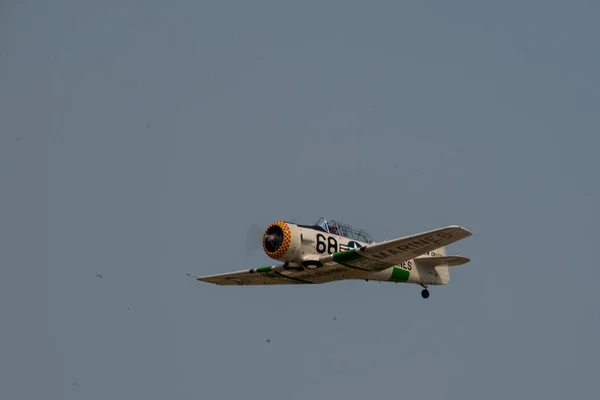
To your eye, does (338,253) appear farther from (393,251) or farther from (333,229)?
(393,251)

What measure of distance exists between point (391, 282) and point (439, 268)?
7.11ft

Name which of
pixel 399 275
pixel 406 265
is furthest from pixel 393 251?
pixel 406 265

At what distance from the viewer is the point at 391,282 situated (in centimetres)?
3653

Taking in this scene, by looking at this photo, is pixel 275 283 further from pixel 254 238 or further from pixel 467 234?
pixel 467 234

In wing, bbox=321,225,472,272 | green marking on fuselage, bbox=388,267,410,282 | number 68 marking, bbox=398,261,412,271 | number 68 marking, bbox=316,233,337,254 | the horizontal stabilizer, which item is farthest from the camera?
number 68 marking, bbox=398,261,412,271

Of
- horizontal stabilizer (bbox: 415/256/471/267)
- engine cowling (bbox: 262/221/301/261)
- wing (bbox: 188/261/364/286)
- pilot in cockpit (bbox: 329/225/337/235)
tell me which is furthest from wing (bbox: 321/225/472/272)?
horizontal stabilizer (bbox: 415/256/471/267)

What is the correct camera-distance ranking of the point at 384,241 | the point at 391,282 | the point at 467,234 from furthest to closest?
the point at 391,282 < the point at 384,241 < the point at 467,234

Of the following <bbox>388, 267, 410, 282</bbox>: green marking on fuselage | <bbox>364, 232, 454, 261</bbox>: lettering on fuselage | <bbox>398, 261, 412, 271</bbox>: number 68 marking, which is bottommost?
<bbox>388, 267, 410, 282</bbox>: green marking on fuselage

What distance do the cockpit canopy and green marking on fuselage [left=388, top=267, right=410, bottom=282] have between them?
5.81 ft

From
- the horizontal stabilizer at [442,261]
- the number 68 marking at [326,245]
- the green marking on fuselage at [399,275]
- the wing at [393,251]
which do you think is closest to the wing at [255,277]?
the number 68 marking at [326,245]

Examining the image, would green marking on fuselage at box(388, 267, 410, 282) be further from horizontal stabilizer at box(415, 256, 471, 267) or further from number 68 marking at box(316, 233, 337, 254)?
number 68 marking at box(316, 233, 337, 254)

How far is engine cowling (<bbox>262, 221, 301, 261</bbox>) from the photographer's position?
32.8 m

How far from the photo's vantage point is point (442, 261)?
36688mm

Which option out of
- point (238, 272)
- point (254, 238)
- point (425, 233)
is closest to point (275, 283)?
point (238, 272)
